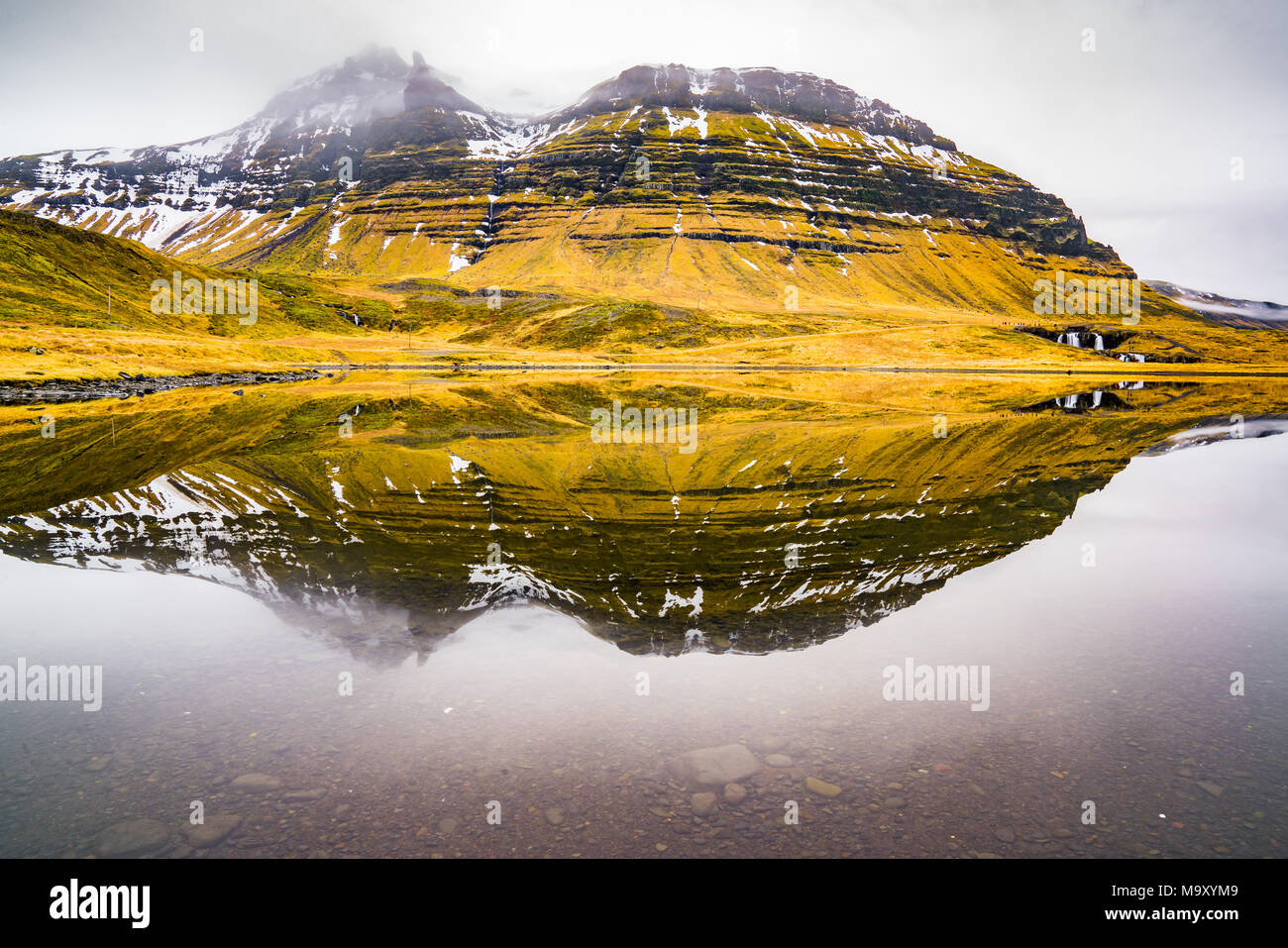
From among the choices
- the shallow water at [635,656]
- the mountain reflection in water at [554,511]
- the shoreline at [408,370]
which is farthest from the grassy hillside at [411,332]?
the shallow water at [635,656]

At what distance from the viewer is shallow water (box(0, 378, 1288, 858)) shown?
27.7 ft

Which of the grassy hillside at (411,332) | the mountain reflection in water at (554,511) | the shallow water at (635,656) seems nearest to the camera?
the shallow water at (635,656)

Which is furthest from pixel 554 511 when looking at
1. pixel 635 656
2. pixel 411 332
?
pixel 411 332

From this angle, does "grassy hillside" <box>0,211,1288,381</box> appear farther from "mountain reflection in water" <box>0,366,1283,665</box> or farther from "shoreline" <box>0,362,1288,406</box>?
"mountain reflection in water" <box>0,366,1283,665</box>

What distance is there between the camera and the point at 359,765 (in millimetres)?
9438

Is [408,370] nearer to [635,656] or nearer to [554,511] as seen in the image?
[554,511]

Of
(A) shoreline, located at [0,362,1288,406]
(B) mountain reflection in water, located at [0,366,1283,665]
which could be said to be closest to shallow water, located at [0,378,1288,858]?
(B) mountain reflection in water, located at [0,366,1283,665]

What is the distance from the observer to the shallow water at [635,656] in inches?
333

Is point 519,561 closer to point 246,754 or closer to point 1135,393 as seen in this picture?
point 246,754

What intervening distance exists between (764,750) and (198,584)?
14.2 metres

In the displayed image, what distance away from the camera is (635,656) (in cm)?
1360

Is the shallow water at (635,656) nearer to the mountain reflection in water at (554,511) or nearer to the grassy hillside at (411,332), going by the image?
the mountain reflection in water at (554,511)
